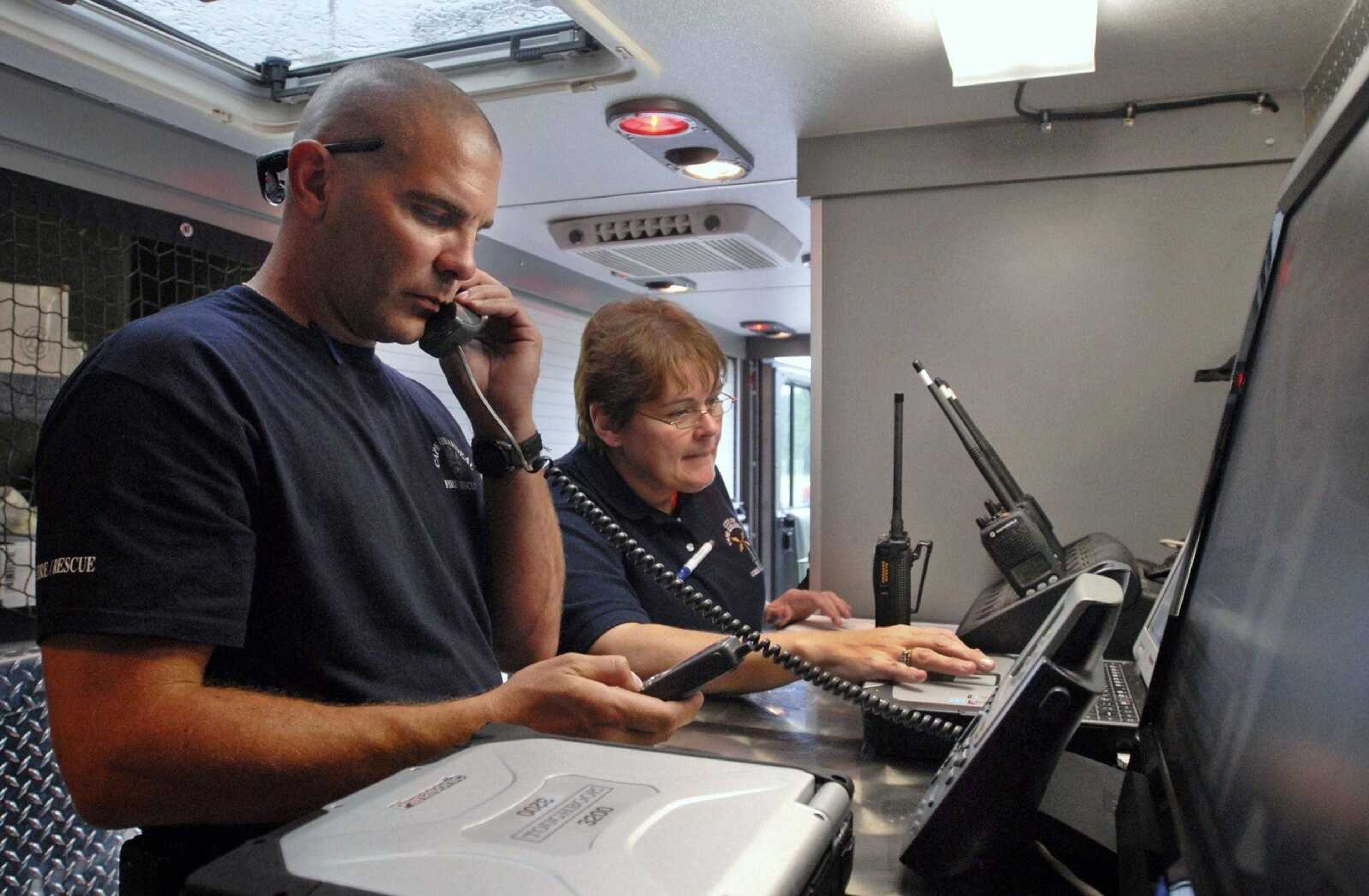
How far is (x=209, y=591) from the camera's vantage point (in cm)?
98

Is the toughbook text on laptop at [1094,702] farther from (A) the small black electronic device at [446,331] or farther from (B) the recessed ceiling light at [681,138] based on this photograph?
(B) the recessed ceiling light at [681,138]

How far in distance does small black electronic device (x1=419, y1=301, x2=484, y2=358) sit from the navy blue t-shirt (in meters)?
0.09

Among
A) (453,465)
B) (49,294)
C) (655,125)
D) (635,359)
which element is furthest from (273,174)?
(655,125)

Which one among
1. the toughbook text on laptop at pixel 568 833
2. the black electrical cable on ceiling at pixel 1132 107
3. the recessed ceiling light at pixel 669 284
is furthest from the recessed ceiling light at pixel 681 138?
the toughbook text on laptop at pixel 568 833

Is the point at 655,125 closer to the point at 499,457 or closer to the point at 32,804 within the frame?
the point at 499,457

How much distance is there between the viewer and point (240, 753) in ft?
3.06

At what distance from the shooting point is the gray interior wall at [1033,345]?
2.36m

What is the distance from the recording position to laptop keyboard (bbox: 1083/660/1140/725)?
1000 mm

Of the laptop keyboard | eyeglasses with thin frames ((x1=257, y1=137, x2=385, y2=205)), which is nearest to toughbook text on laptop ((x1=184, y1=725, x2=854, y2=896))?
the laptop keyboard

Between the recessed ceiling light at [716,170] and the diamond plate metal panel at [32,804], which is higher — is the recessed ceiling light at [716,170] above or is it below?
above

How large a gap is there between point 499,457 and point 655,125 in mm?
1344

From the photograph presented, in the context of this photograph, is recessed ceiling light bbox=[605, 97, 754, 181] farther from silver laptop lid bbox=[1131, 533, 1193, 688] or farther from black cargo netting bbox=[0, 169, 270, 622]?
silver laptop lid bbox=[1131, 533, 1193, 688]

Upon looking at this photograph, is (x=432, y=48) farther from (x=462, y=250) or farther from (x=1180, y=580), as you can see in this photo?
(x=1180, y=580)

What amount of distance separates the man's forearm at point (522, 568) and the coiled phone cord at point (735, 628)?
0.13 m
